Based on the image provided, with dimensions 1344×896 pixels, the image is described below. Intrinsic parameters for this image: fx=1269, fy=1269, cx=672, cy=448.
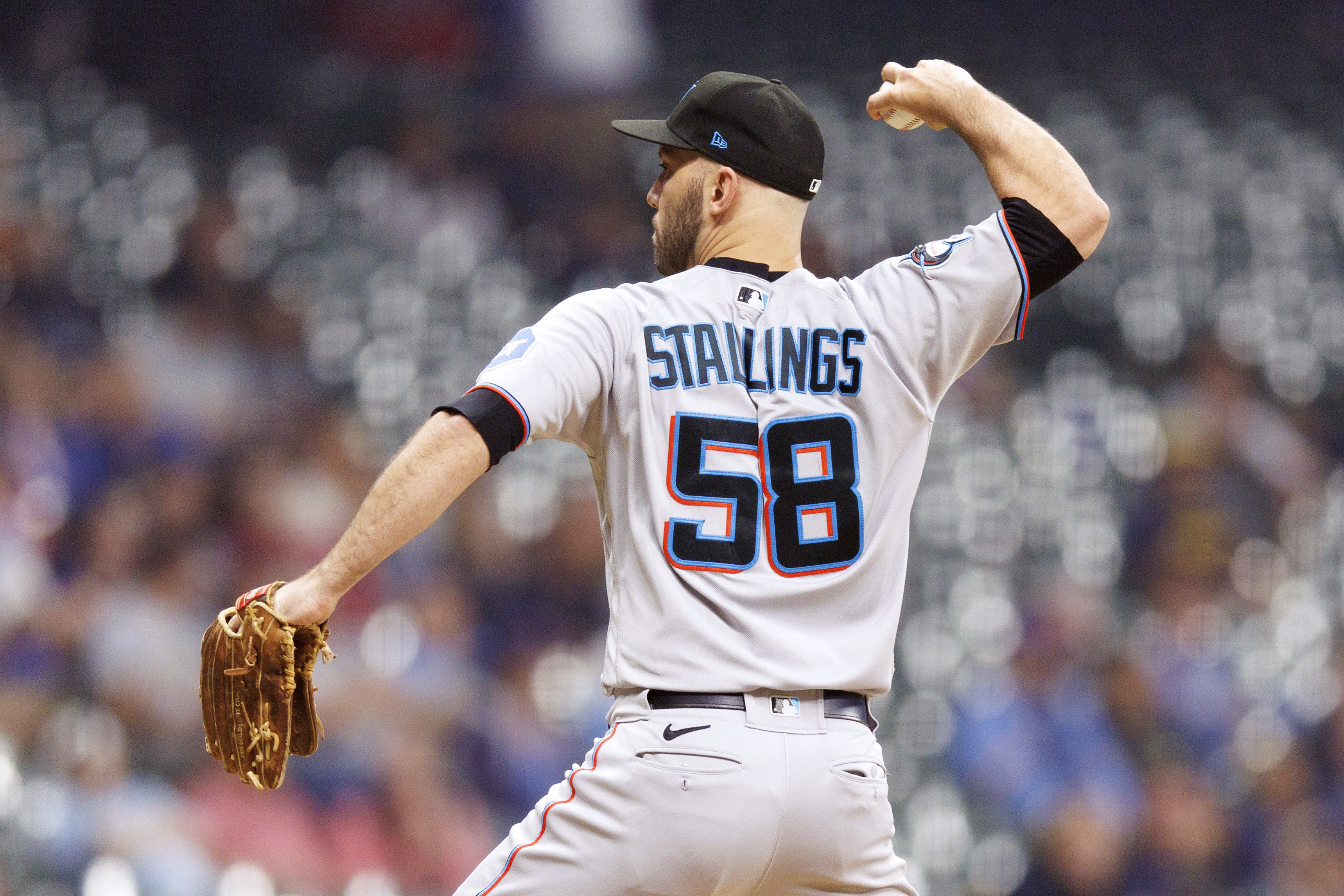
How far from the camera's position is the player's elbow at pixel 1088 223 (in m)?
1.77

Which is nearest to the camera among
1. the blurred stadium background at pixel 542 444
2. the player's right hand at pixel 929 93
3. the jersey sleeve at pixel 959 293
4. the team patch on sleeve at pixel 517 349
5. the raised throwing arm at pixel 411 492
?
the raised throwing arm at pixel 411 492

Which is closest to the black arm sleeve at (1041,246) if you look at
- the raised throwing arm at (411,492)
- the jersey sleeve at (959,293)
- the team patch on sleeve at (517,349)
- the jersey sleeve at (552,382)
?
the jersey sleeve at (959,293)

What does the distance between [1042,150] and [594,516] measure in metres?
2.74

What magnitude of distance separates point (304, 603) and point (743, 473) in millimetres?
581

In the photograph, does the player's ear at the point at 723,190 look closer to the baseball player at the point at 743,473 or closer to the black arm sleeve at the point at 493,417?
the baseball player at the point at 743,473

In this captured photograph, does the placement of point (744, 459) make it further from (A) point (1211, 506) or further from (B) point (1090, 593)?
(A) point (1211, 506)

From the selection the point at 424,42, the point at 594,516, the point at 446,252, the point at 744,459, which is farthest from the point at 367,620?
the point at 744,459

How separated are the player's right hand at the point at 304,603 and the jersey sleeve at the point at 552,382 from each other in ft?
0.90

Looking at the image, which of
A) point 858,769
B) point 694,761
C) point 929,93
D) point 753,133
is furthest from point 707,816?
point 929,93

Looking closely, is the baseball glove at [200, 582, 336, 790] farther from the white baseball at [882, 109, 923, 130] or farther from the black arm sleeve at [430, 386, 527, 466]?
the white baseball at [882, 109, 923, 130]

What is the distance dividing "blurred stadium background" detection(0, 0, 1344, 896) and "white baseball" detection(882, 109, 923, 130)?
2.43 meters

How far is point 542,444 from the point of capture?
178 inches

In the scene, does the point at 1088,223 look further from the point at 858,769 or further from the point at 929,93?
the point at 858,769

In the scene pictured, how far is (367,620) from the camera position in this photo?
13.6 feet
